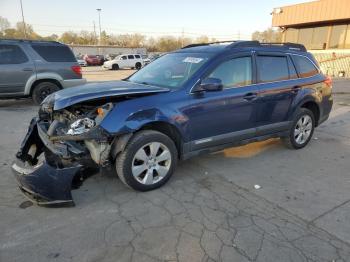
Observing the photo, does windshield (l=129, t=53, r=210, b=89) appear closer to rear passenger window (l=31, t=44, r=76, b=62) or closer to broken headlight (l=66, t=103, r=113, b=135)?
broken headlight (l=66, t=103, r=113, b=135)

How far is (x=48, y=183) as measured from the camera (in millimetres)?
Result: 3045

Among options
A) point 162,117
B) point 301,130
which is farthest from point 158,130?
point 301,130

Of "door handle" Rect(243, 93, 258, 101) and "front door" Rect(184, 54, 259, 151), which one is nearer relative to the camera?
"front door" Rect(184, 54, 259, 151)

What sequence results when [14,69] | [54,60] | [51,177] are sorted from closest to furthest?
[51,177] → [14,69] → [54,60]

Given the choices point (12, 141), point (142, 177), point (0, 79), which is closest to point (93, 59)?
point (0, 79)

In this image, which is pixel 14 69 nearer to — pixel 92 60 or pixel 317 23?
pixel 317 23

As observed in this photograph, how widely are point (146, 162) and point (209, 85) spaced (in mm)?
1255

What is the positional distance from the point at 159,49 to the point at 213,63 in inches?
3123


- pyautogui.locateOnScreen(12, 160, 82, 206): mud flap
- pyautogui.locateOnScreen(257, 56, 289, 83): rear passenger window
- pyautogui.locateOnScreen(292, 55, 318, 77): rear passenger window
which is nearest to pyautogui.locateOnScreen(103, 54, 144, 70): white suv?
pyautogui.locateOnScreen(292, 55, 318, 77): rear passenger window

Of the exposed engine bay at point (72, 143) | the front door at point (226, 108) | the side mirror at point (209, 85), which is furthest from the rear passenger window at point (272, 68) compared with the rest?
the exposed engine bay at point (72, 143)

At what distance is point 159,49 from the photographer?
80.4 metres

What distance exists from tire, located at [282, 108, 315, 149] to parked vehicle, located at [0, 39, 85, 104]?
22.2 feet

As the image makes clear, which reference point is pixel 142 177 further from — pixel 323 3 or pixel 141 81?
pixel 323 3

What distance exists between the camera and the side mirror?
12.5 ft
